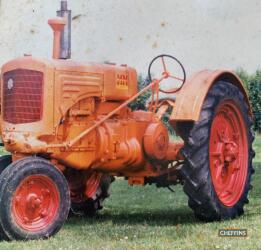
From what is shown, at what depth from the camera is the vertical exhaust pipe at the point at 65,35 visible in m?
7.59

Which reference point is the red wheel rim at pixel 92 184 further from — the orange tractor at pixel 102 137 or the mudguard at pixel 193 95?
the mudguard at pixel 193 95

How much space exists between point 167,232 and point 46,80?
171cm

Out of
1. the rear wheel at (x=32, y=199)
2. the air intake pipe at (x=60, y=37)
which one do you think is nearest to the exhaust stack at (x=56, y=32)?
the air intake pipe at (x=60, y=37)

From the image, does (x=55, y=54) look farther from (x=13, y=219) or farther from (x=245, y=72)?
(x=245, y=72)

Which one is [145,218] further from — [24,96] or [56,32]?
[56,32]

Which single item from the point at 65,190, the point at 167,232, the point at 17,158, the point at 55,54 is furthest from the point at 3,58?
the point at 167,232

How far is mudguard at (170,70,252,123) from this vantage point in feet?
23.1

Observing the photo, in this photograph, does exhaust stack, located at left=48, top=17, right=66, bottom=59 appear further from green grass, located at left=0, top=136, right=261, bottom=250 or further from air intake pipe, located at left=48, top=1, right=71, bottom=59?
green grass, located at left=0, top=136, right=261, bottom=250

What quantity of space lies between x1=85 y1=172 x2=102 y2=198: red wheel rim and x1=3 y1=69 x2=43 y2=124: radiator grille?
4.36 feet

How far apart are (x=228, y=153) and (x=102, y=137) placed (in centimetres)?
131

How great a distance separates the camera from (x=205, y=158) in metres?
7.05

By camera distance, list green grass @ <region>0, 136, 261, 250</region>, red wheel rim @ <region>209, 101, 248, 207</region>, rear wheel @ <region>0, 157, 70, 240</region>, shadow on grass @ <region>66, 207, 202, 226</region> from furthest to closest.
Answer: red wheel rim @ <region>209, 101, 248, 207</region> → shadow on grass @ <region>66, 207, 202, 226</region> → rear wheel @ <region>0, 157, 70, 240</region> → green grass @ <region>0, 136, 261, 250</region>

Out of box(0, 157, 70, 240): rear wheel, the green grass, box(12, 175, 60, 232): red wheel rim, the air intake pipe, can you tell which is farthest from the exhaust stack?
the green grass

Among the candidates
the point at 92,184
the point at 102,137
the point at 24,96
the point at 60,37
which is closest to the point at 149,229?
the point at 102,137
